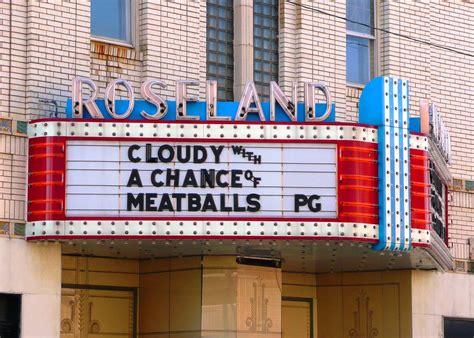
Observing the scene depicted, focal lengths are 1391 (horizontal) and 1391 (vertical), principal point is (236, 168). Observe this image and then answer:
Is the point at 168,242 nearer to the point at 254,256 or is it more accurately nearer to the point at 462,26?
the point at 254,256

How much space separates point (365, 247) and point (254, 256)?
6.60 feet

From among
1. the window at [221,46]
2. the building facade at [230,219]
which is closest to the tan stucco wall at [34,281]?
the building facade at [230,219]

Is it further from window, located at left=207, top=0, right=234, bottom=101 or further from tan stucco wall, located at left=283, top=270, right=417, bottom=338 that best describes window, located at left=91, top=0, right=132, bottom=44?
tan stucco wall, located at left=283, top=270, right=417, bottom=338

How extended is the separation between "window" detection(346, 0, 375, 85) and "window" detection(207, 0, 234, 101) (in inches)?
97.2

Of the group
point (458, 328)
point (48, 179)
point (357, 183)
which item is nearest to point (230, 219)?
point (357, 183)

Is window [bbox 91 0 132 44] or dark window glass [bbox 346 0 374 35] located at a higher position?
dark window glass [bbox 346 0 374 35]

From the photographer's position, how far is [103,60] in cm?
1991

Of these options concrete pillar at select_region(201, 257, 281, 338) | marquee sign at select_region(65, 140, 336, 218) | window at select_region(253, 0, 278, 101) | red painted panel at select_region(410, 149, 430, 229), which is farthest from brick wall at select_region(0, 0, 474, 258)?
red painted panel at select_region(410, 149, 430, 229)

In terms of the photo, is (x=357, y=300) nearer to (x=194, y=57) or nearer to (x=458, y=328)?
(x=458, y=328)

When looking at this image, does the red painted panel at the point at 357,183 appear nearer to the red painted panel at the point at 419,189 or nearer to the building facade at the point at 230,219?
the building facade at the point at 230,219

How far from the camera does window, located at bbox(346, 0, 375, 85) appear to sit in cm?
2327

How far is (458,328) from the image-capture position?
23547 millimetres

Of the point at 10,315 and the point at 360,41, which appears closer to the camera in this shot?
the point at 10,315

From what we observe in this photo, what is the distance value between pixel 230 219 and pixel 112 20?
3801 millimetres
